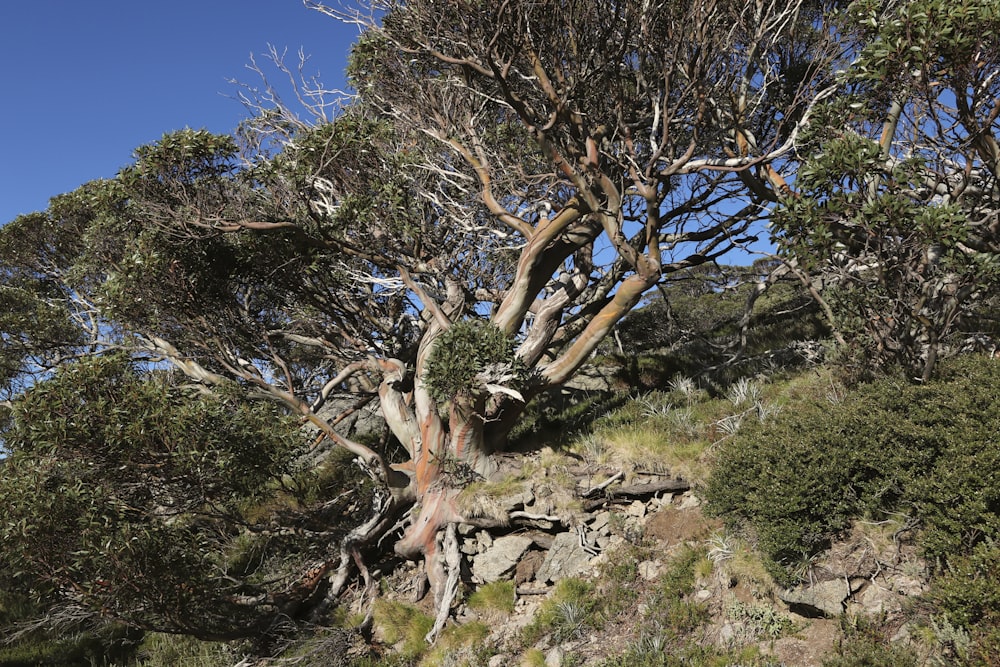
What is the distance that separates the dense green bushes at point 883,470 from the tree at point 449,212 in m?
3.48

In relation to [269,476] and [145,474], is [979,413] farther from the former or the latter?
[145,474]

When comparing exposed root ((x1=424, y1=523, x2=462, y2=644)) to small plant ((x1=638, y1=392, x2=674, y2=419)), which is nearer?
exposed root ((x1=424, y1=523, x2=462, y2=644))

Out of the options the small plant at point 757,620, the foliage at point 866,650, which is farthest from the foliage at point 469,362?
the foliage at point 866,650

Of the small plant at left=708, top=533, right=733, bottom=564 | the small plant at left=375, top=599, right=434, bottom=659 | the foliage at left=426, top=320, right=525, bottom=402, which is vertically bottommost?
the small plant at left=375, top=599, right=434, bottom=659

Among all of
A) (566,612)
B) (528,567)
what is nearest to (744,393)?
(528,567)

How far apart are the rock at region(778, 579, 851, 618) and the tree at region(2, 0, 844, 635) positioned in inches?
189

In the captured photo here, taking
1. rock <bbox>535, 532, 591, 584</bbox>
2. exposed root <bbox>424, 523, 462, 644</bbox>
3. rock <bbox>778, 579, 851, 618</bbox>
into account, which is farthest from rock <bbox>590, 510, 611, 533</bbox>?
rock <bbox>778, 579, 851, 618</bbox>

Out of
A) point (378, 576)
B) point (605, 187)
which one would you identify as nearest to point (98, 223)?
point (378, 576)

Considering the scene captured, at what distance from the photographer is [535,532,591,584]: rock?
9133 millimetres

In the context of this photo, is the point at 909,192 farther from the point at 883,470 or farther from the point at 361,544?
the point at 361,544

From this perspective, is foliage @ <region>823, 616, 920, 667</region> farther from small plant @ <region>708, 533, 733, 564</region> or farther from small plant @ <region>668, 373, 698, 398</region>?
small plant @ <region>668, 373, 698, 398</region>

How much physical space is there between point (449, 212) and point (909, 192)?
25.8 ft

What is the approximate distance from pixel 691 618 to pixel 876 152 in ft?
19.0

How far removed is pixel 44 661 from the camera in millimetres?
10820
